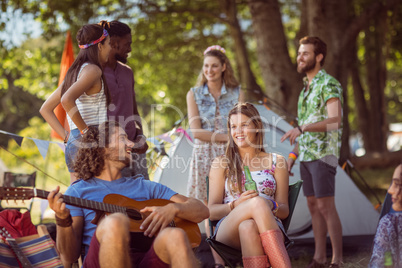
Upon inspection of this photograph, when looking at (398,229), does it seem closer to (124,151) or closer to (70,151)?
(124,151)

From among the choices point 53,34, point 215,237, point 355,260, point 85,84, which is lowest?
point 355,260

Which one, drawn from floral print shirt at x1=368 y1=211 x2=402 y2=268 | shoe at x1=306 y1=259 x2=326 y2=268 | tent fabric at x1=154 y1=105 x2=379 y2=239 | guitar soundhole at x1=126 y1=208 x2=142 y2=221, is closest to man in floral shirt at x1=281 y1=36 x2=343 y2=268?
shoe at x1=306 y1=259 x2=326 y2=268

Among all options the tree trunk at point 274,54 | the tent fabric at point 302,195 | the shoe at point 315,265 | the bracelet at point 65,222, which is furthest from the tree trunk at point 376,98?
the bracelet at point 65,222

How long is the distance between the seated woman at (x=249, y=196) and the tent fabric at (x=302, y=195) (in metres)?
1.72

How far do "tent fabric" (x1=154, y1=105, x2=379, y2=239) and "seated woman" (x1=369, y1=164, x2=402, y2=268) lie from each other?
5.80 feet

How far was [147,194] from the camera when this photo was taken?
2814 mm

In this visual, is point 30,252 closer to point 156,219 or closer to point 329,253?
point 156,219

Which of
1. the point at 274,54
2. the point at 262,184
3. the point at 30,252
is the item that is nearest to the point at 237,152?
the point at 262,184

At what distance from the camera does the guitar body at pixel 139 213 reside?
8.43 ft

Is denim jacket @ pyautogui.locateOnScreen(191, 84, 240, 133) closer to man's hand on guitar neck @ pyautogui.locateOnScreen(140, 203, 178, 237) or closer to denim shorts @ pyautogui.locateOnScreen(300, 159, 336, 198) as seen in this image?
denim shorts @ pyautogui.locateOnScreen(300, 159, 336, 198)

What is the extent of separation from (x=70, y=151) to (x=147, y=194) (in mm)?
721

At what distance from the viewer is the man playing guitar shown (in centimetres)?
229

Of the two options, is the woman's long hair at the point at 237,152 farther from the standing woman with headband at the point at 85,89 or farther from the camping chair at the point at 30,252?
the camping chair at the point at 30,252

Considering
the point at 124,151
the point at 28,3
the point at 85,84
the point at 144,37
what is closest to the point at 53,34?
the point at 28,3
